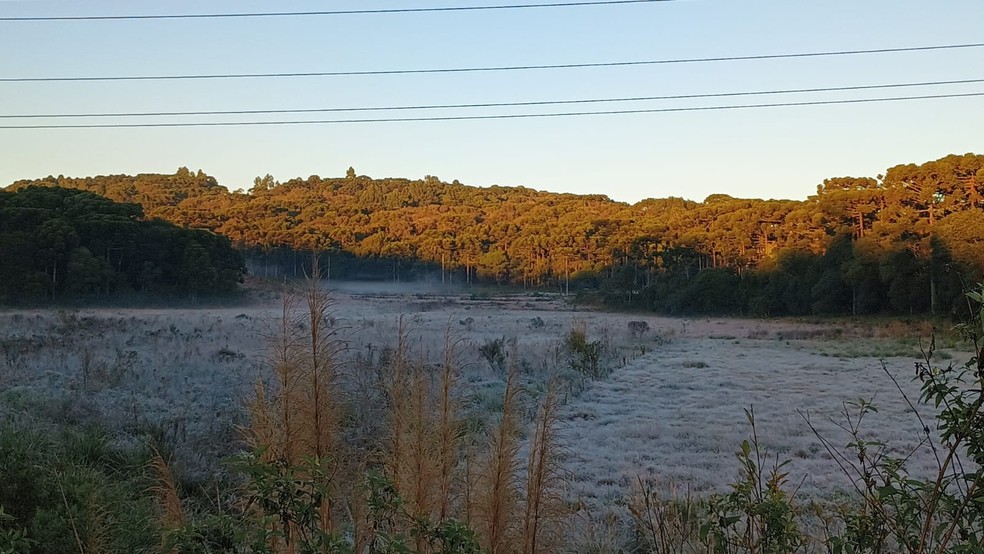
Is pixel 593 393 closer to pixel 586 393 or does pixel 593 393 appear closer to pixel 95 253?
pixel 586 393

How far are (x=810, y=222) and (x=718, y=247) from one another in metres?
7.67

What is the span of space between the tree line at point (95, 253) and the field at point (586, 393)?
13.9 m

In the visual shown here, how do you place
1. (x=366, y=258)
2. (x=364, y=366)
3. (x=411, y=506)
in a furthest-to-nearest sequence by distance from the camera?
(x=366, y=258) < (x=364, y=366) < (x=411, y=506)

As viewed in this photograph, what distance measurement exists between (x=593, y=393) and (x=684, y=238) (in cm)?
3775

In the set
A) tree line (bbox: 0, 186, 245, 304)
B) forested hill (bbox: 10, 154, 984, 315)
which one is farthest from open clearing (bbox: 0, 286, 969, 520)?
tree line (bbox: 0, 186, 245, 304)

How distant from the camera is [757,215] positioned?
4384 centimetres

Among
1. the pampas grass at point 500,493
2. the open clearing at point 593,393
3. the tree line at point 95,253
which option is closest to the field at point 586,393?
the open clearing at point 593,393

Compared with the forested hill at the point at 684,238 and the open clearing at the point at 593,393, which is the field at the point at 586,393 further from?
the forested hill at the point at 684,238

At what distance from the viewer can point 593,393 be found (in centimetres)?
1168

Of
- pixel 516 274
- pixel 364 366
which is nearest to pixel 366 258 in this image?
pixel 516 274

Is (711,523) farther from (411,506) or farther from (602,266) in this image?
(602,266)

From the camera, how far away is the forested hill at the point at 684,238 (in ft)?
93.3

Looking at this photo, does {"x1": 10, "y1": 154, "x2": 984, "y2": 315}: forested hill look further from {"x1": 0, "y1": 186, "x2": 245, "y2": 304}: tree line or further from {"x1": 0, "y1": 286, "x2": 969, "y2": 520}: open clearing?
{"x1": 0, "y1": 186, "x2": 245, "y2": 304}: tree line

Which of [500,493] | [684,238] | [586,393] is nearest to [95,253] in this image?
[586,393]
